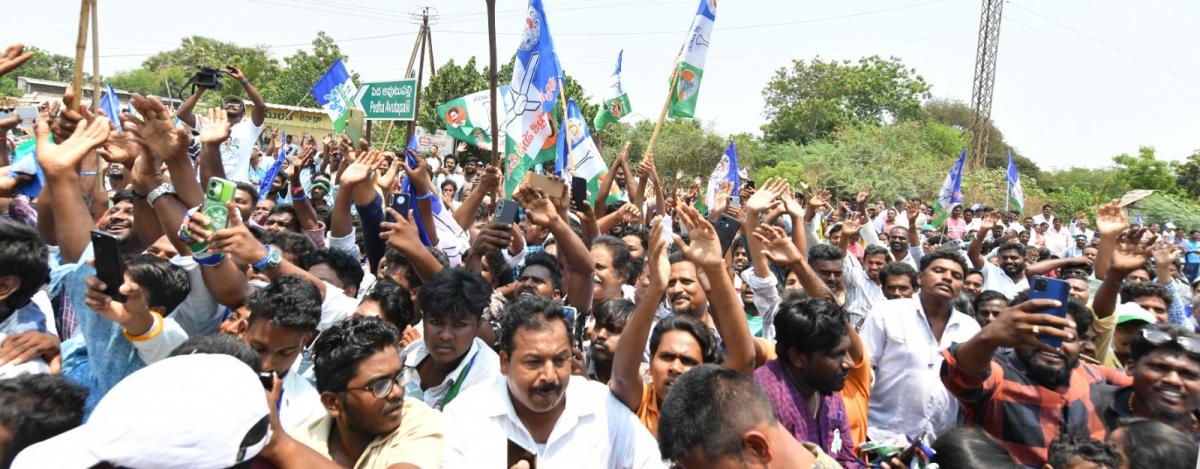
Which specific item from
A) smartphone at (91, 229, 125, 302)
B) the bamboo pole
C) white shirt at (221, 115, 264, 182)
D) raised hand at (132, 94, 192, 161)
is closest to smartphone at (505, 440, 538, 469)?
smartphone at (91, 229, 125, 302)

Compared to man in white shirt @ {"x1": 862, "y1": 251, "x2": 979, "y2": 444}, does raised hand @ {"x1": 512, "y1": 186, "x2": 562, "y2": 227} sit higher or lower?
higher

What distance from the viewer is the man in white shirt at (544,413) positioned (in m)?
2.66

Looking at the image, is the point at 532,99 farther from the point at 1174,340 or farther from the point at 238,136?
the point at 1174,340

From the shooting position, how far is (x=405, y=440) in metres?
2.40

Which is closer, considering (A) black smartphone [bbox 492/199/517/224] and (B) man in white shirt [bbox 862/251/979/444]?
(B) man in white shirt [bbox 862/251/979/444]

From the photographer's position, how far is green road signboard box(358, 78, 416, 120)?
29.8ft

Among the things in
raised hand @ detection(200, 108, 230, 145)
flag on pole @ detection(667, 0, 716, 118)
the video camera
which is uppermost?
flag on pole @ detection(667, 0, 716, 118)

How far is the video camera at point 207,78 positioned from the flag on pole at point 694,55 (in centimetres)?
417

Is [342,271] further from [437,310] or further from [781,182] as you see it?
[781,182]

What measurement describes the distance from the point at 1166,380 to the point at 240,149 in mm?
7030

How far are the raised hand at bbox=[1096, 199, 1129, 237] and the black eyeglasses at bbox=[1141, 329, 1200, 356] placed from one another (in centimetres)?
172

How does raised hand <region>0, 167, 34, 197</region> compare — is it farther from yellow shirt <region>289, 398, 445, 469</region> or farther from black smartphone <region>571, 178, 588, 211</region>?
Answer: black smartphone <region>571, 178, 588, 211</region>

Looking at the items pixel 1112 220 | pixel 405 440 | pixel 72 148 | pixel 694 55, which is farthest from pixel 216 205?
pixel 694 55

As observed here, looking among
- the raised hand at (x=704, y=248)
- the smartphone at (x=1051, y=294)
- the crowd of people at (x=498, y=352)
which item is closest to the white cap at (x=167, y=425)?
the crowd of people at (x=498, y=352)
